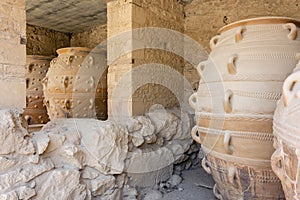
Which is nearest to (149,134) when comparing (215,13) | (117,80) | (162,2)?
(117,80)

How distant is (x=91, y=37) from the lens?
18.4 feet

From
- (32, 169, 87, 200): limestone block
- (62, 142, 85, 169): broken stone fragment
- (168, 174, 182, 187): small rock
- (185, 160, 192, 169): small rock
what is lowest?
(168, 174, 182, 187): small rock

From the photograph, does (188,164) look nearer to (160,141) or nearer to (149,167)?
(160,141)

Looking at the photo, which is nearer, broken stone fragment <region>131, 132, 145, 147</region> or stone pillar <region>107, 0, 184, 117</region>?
broken stone fragment <region>131, 132, 145, 147</region>

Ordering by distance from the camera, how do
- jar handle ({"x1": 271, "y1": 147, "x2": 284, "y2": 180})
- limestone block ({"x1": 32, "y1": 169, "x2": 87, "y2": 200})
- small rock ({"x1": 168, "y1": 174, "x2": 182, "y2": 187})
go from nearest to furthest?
jar handle ({"x1": 271, "y1": 147, "x2": 284, "y2": 180})
limestone block ({"x1": 32, "y1": 169, "x2": 87, "y2": 200})
small rock ({"x1": 168, "y1": 174, "x2": 182, "y2": 187})

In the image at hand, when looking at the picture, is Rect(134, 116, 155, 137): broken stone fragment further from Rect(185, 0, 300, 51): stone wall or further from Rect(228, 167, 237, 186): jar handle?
Rect(185, 0, 300, 51): stone wall

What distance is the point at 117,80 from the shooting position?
284cm

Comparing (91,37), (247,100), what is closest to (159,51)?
(247,100)

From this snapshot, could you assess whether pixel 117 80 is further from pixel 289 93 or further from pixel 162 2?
pixel 289 93

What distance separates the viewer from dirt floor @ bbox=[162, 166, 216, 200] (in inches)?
98.7

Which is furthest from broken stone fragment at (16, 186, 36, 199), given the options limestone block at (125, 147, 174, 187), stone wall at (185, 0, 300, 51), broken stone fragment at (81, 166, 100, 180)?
stone wall at (185, 0, 300, 51)

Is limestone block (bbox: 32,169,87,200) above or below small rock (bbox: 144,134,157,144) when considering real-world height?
below

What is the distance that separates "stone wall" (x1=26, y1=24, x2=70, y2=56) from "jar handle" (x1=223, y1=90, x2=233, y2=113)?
4.97 m

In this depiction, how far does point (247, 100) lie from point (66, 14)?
3.93m
